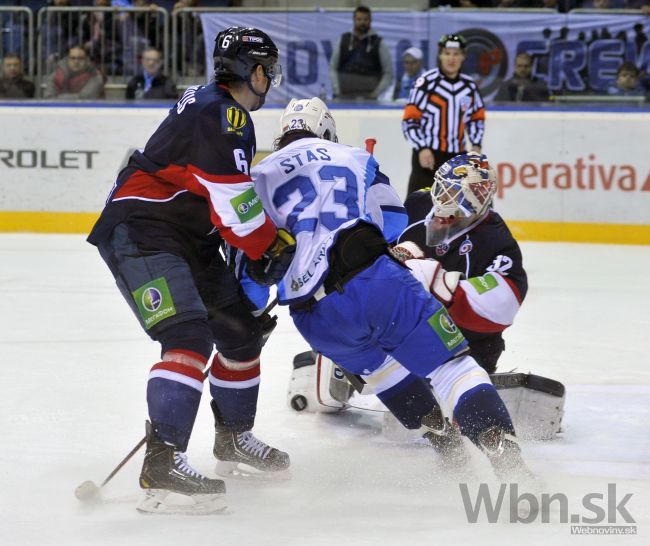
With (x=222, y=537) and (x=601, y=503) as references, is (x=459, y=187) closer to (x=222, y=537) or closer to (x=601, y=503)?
(x=601, y=503)

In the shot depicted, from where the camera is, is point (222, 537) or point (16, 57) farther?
point (16, 57)

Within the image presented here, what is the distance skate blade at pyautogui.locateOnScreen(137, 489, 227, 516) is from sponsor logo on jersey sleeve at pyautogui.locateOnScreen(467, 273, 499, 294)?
3.14ft

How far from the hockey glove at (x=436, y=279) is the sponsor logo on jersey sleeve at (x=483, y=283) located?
8 centimetres

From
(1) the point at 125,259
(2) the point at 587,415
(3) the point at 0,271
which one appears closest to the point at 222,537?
(1) the point at 125,259

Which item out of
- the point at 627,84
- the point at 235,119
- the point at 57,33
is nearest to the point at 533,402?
the point at 235,119

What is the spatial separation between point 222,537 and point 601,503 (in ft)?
2.96

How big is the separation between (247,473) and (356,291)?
65 cm

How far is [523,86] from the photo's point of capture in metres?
8.05

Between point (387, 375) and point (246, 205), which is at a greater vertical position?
point (246, 205)

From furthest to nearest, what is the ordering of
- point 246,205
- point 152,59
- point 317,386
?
point 152,59 → point 317,386 → point 246,205

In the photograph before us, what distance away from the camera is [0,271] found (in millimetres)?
6480

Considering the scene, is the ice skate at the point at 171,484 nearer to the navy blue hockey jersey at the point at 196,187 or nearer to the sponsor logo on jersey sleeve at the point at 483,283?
the navy blue hockey jersey at the point at 196,187

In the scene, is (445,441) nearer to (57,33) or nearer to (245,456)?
(245,456)

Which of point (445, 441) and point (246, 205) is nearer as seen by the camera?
point (246, 205)
